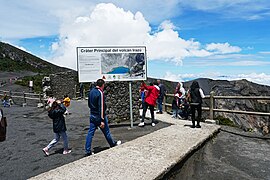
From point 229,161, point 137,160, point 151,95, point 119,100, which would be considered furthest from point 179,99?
point 137,160

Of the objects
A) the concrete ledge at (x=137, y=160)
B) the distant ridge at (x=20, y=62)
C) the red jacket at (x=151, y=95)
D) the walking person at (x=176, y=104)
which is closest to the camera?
the concrete ledge at (x=137, y=160)

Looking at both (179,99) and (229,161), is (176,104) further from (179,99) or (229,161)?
(229,161)

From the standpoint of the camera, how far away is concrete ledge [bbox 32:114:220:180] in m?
4.67

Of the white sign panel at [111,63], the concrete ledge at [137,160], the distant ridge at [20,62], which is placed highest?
the distant ridge at [20,62]

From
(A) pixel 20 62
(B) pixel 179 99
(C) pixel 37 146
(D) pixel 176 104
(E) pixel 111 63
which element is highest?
(A) pixel 20 62

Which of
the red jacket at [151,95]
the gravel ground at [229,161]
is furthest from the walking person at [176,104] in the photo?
the gravel ground at [229,161]

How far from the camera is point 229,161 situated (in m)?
6.09

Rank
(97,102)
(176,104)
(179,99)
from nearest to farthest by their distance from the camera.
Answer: (97,102), (179,99), (176,104)

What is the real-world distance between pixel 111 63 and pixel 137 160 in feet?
15.1

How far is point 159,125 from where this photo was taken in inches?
380

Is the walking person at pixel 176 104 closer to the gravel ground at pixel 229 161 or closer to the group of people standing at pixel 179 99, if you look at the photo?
the group of people standing at pixel 179 99

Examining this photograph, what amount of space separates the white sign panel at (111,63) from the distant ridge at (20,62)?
44379 mm

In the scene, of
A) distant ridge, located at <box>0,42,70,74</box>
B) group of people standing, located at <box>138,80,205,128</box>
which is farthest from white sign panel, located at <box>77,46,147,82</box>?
distant ridge, located at <box>0,42,70,74</box>

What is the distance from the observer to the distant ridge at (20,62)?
172 feet
